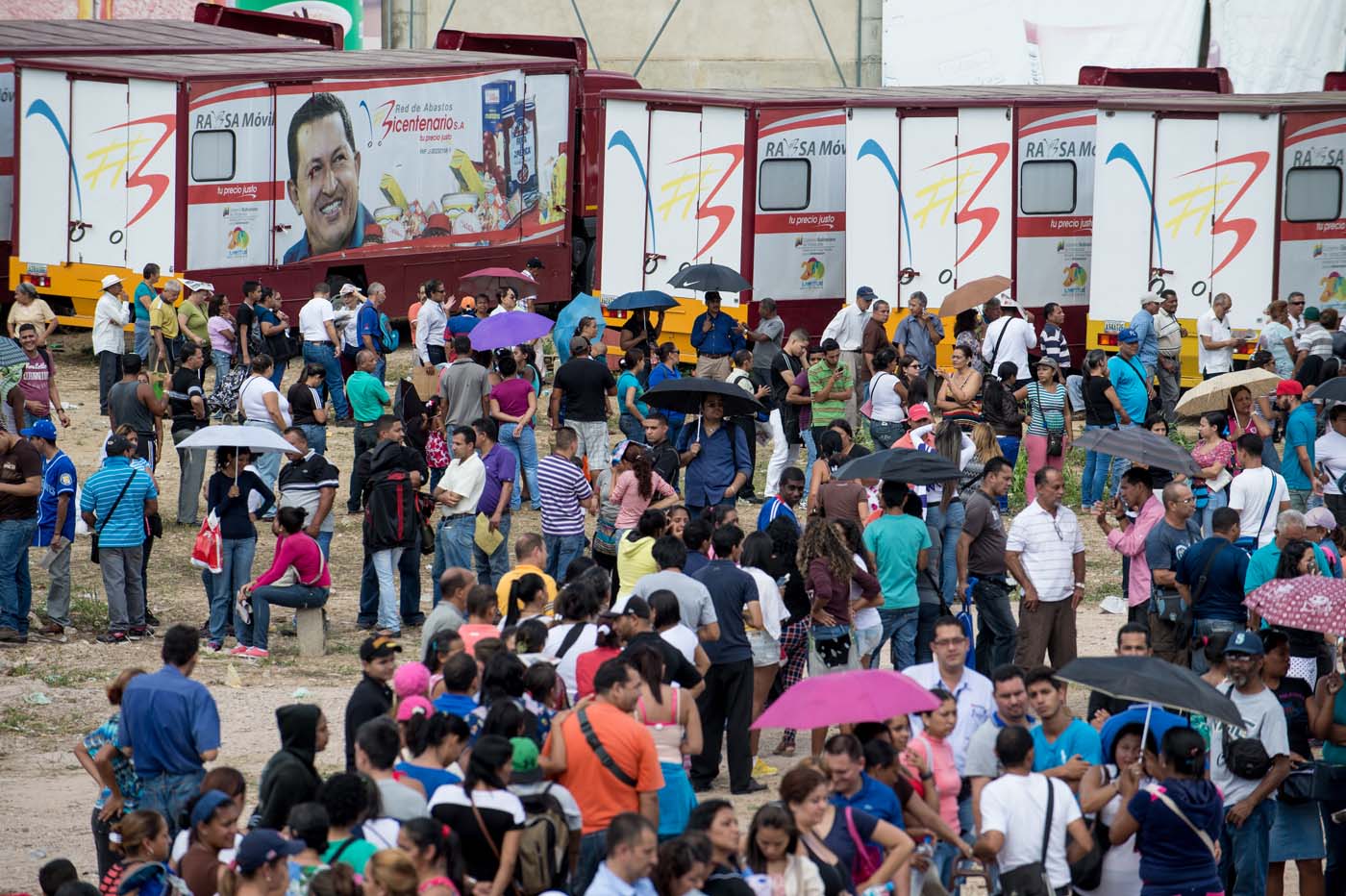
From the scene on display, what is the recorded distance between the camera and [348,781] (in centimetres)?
679

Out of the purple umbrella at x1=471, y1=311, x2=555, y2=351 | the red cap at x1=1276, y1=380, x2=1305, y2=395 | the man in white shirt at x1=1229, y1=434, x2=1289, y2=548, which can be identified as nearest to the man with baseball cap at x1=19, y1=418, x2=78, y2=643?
the purple umbrella at x1=471, y1=311, x2=555, y2=351

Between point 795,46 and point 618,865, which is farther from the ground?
point 795,46

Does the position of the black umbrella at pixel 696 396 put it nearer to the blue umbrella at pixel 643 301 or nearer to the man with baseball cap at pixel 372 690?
the blue umbrella at pixel 643 301

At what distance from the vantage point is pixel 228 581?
13.2 m

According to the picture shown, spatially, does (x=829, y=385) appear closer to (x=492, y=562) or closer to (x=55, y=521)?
(x=492, y=562)

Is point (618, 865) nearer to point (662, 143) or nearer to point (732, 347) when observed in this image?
point (732, 347)

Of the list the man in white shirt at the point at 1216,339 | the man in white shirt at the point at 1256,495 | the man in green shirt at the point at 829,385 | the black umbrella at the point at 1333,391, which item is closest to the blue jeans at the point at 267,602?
Answer: the man in green shirt at the point at 829,385

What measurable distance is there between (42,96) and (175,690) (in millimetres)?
15685

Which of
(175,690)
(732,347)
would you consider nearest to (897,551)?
(175,690)

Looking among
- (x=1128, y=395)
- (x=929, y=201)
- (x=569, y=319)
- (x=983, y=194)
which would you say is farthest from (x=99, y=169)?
(x=1128, y=395)

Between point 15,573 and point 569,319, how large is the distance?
8.27 m

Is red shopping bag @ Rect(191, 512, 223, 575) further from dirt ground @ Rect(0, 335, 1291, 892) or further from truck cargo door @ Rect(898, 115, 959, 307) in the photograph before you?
truck cargo door @ Rect(898, 115, 959, 307)

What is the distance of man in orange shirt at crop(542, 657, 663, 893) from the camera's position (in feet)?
25.1

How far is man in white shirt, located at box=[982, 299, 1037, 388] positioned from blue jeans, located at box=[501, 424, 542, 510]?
4852 mm
